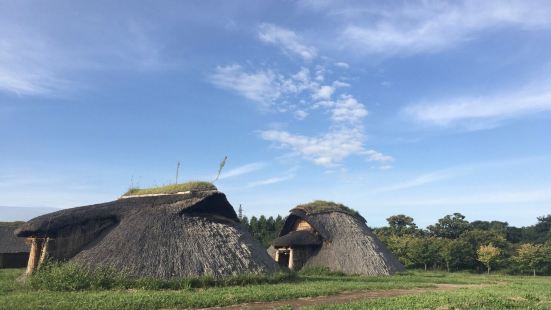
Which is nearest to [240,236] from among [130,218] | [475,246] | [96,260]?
[130,218]

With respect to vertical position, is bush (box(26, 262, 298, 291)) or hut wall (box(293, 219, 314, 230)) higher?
hut wall (box(293, 219, 314, 230))

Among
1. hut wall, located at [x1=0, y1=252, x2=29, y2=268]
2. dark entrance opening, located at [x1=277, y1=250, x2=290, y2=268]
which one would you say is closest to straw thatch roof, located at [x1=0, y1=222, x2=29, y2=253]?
hut wall, located at [x1=0, y1=252, x2=29, y2=268]

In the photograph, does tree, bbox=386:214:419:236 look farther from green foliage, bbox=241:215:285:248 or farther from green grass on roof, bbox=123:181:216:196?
green grass on roof, bbox=123:181:216:196

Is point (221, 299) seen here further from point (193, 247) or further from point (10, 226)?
point (10, 226)

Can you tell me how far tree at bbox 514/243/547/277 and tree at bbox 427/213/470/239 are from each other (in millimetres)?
21019

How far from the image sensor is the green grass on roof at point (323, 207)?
33.3m

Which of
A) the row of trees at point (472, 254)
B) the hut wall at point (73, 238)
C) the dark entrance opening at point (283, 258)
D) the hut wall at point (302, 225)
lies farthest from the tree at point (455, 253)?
the hut wall at point (73, 238)

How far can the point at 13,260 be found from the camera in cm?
3300

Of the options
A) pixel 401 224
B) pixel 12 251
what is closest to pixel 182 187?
pixel 12 251

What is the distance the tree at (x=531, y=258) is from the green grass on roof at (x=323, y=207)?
62.2 ft

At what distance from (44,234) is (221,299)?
9620 millimetres

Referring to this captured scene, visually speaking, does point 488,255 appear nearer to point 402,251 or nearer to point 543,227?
point 402,251

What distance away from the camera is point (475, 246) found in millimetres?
49625

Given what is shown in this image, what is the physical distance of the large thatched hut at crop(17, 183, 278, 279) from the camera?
57.7 ft
